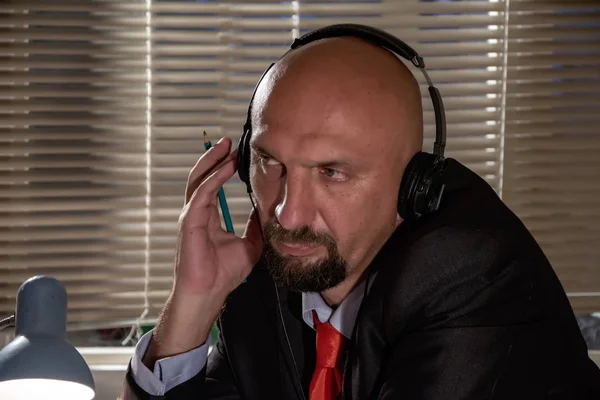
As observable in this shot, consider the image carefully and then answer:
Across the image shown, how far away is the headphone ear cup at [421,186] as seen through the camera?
4.20ft

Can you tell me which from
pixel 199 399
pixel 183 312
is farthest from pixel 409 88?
pixel 199 399

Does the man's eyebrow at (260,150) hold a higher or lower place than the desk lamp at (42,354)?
higher

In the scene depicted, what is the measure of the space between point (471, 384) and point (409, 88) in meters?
0.49

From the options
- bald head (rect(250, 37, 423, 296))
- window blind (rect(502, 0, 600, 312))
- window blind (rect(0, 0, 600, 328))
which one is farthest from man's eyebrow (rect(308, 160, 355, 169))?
window blind (rect(502, 0, 600, 312))

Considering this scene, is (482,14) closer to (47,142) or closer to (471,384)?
(47,142)

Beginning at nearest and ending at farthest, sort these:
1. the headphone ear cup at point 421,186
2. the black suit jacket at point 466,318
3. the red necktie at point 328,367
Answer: the black suit jacket at point 466,318 → the headphone ear cup at point 421,186 → the red necktie at point 328,367

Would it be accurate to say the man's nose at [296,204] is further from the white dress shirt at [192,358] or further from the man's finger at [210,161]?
the man's finger at [210,161]

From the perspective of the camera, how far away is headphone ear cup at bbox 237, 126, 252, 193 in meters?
1.46

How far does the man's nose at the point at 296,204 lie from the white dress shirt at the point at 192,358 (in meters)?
0.22

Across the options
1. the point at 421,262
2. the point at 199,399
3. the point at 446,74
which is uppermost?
the point at 446,74

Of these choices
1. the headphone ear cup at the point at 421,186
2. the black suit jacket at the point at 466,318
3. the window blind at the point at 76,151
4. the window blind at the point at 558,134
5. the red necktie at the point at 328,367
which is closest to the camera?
the black suit jacket at the point at 466,318

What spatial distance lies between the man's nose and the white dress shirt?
0.73ft

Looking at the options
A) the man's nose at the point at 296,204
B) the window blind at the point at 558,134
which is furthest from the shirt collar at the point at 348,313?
the window blind at the point at 558,134

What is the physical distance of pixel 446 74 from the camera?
2.32 m
